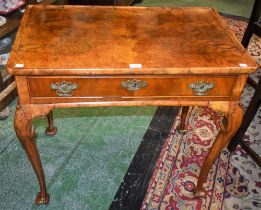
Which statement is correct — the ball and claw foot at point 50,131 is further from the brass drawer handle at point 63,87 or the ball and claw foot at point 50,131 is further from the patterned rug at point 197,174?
the brass drawer handle at point 63,87

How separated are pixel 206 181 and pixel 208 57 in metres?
0.84

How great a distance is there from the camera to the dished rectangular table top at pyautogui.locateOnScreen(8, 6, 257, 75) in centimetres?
104

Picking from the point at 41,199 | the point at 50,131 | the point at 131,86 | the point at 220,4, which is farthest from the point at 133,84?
the point at 220,4

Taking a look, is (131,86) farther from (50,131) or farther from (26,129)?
(50,131)

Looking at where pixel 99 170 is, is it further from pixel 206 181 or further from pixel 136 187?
pixel 206 181

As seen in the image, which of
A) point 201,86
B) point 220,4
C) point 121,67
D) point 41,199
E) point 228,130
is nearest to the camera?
point 121,67

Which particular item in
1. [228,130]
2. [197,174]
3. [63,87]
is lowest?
[197,174]

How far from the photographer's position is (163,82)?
111cm

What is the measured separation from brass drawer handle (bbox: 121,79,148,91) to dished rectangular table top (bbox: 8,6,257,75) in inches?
2.5

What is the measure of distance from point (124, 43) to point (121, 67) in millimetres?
192

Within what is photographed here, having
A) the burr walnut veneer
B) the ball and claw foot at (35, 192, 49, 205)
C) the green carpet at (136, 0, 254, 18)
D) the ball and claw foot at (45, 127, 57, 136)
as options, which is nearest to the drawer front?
the burr walnut veneer

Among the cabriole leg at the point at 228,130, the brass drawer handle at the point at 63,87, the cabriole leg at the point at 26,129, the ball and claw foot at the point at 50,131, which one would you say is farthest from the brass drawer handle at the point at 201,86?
the ball and claw foot at the point at 50,131

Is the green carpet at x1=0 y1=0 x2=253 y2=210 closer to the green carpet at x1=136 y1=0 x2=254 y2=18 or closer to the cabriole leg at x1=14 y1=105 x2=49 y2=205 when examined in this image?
the cabriole leg at x1=14 y1=105 x2=49 y2=205

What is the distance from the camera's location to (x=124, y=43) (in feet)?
3.88
